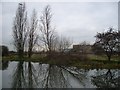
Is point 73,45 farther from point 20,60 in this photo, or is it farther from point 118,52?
point 20,60

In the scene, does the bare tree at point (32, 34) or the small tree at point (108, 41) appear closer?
the small tree at point (108, 41)

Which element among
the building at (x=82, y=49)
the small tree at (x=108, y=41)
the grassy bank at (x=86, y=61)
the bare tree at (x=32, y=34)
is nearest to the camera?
the grassy bank at (x=86, y=61)

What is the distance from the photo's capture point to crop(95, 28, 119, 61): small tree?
608cm

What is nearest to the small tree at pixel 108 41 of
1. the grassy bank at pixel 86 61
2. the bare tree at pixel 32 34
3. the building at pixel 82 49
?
the grassy bank at pixel 86 61

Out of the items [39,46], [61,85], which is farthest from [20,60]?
[61,85]

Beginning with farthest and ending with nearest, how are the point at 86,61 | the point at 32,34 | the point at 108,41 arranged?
the point at 32,34
the point at 108,41
the point at 86,61

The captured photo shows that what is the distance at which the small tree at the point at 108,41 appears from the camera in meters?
6.08

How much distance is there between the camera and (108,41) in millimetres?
6492

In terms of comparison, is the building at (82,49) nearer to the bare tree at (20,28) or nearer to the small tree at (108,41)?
the small tree at (108,41)

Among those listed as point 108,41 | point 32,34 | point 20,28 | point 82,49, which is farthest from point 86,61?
point 20,28

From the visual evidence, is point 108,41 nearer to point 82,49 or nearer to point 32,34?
point 82,49

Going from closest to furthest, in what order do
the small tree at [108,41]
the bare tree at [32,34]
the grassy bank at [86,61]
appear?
the grassy bank at [86,61] < the small tree at [108,41] < the bare tree at [32,34]

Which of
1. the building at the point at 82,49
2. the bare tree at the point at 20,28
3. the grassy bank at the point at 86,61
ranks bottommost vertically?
the grassy bank at the point at 86,61

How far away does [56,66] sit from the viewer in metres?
5.44
